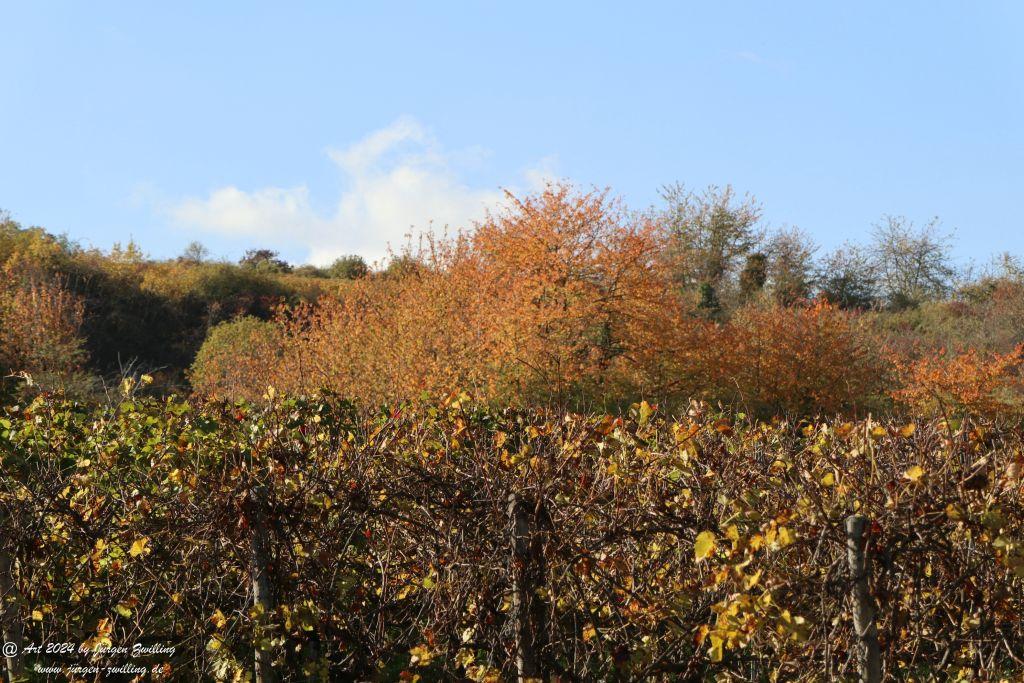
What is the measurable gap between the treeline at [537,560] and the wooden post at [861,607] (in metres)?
0.03

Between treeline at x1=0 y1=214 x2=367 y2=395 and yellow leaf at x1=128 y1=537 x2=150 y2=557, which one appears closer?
yellow leaf at x1=128 y1=537 x2=150 y2=557

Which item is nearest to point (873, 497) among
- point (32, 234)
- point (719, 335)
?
point (719, 335)

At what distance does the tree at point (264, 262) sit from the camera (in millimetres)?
40562

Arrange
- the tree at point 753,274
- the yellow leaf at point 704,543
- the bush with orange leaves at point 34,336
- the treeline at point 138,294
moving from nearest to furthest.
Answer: the yellow leaf at point 704,543, the bush with orange leaves at point 34,336, the treeline at point 138,294, the tree at point 753,274

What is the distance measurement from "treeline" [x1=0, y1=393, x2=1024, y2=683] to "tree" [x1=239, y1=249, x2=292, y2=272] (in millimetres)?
36161

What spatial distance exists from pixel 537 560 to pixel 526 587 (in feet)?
0.37

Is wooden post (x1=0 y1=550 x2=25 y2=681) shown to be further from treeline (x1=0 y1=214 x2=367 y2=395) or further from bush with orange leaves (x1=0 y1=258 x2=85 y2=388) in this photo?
treeline (x1=0 y1=214 x2=367 y2=395)

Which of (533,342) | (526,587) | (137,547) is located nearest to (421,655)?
(526,587)

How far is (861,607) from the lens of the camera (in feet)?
10.5

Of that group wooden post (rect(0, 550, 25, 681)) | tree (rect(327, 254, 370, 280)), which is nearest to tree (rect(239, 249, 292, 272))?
tree (rect(327, 254, 370, 280))

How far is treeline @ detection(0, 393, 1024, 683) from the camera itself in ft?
11.1

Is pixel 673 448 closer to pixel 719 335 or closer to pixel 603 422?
pixel 603 422

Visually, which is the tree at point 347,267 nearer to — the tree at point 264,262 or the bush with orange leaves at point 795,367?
the tree at point 264,262

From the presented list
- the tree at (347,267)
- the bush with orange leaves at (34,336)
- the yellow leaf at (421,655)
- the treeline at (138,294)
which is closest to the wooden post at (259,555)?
the yellow leaf at (421,655)
